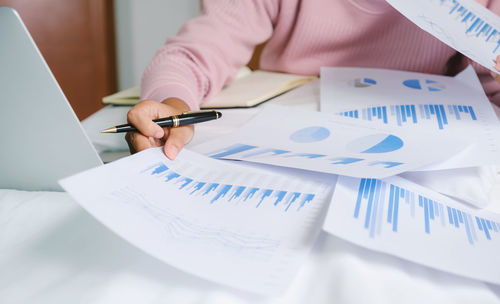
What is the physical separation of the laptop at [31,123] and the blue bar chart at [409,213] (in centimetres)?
23

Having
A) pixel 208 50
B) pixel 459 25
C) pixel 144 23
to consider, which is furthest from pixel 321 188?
pixel 144 23

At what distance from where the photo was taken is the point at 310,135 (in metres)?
0.47

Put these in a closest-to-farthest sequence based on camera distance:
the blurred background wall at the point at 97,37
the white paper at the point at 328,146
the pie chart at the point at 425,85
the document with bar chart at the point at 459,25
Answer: the white paper at the point at 328,146 → the document with bar chart at the point at 459,25 → the pie chart at the point at 425,85 → the blurred background wall at the point at 97,37

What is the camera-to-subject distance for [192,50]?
0.73 m

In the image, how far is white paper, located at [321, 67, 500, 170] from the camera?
0.43 meters

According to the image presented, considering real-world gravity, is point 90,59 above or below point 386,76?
below

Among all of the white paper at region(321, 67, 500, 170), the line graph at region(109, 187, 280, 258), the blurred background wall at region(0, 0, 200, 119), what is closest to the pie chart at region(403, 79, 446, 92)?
the white paper at region(321, 67, 500, 170)

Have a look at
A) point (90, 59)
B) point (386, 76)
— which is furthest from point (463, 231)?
point (90, 59)

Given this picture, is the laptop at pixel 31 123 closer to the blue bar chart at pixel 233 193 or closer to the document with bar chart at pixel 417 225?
the blue bar chart at pixel 233 193

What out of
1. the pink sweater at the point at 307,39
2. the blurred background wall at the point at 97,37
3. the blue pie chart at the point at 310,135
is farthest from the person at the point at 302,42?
the blurred background wall at the point at 97,37

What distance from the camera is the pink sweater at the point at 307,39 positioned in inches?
28.7

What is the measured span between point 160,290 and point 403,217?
179mm

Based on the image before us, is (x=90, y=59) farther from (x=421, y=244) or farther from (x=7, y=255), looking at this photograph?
(x=421, y=244)

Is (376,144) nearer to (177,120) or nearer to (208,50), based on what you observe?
(177,120)
